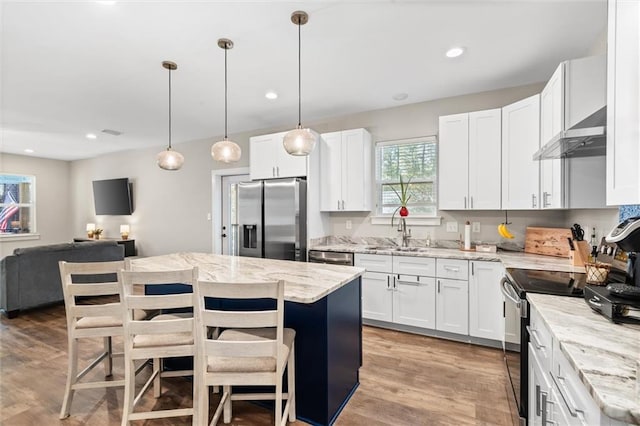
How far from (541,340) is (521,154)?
2107mm

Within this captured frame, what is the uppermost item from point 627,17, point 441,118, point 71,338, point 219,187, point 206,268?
point 441,118

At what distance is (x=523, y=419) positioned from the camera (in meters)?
1.67

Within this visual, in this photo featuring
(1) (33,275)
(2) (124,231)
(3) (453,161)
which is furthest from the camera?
(2) (124,231)

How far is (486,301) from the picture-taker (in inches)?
110

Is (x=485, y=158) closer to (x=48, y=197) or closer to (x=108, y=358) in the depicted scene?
(x=108, y=358)

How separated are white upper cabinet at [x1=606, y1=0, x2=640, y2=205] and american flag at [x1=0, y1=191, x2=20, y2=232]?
32.6ft

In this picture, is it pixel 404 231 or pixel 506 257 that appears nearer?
pixel 506 257

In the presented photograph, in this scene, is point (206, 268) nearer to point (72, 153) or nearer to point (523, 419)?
point (523, 419)

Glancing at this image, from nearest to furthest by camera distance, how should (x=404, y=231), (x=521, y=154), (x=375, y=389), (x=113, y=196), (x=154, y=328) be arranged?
(x=154, y=328)
(x=375, y=389)
(x=521, y=154)
(x=404, y=231)
(x=113, y=196)

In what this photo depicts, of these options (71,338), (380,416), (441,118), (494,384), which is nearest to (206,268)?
(71,338)

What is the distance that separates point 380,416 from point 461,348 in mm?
1394

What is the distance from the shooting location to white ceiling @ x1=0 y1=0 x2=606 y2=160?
2037 mm

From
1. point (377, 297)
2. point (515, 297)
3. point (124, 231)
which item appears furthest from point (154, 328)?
point (124, 231)

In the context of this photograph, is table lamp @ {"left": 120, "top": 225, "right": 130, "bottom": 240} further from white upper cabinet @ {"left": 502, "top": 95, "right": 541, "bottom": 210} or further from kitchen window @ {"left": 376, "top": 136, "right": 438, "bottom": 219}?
white upper cabinet @ {"left": 502, "top": 95, "right": 541, "bottom": 210}
